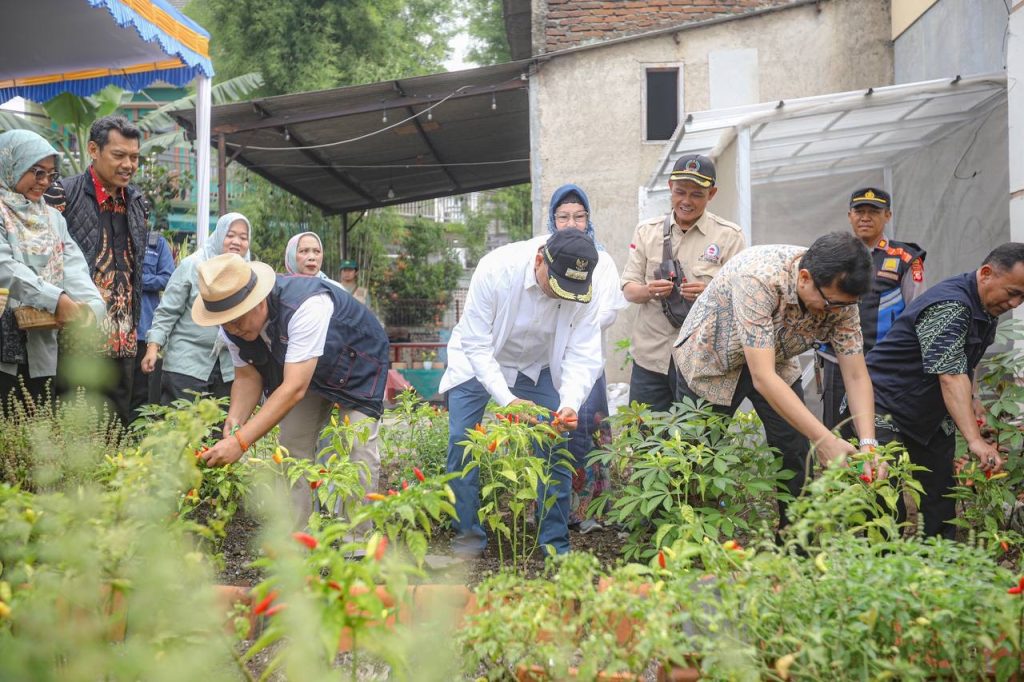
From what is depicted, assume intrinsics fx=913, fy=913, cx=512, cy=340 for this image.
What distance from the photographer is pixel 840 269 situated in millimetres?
3205

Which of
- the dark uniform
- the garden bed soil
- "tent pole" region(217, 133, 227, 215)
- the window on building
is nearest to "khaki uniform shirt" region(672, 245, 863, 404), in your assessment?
the dark uniform

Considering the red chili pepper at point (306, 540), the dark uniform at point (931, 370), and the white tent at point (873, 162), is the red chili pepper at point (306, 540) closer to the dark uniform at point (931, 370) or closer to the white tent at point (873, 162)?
the dark uniform at point (931, 370)

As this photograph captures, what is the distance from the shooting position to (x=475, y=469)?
13.5ft

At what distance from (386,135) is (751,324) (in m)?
9.22

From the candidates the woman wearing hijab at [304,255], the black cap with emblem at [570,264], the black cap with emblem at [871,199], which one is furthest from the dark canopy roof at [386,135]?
the black cap with emblem at [570,264]

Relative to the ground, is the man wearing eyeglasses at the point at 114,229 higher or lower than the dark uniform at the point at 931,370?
higher

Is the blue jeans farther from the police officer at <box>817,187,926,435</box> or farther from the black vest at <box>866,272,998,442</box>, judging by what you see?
the police officer at <box>817,187,926,435</box>

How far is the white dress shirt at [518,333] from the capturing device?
3895 millimetres

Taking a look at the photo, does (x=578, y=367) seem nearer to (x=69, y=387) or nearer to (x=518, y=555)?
(x=518, y=555)

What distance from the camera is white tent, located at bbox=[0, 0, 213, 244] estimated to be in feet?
24.3

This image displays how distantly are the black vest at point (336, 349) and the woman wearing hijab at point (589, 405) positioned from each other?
935 mm

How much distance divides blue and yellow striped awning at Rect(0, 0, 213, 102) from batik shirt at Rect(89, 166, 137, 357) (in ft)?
9.31

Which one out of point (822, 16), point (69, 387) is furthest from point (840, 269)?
point (822, 16)

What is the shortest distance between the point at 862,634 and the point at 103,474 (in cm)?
250
